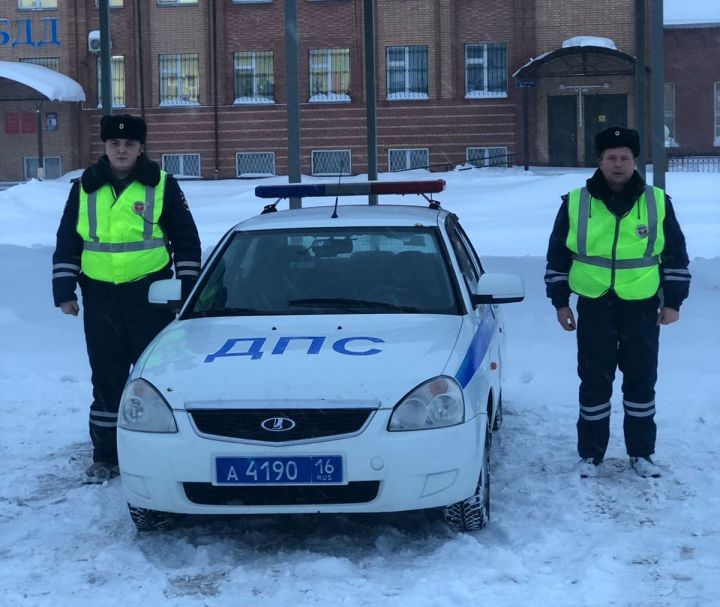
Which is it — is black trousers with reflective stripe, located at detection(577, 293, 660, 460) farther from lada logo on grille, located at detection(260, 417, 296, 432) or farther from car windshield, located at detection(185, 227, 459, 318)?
lada logo on grille, located at detection(260, 417, 296, 432)

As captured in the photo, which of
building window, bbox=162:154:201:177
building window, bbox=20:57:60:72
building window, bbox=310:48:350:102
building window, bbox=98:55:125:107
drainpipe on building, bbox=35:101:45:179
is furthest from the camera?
building window, bbox=20:57:60:72

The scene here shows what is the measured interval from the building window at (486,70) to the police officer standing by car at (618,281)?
30264 millimetres

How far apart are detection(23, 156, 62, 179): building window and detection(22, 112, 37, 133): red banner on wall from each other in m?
0.87

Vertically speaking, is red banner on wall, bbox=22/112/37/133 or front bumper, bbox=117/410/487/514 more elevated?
red banner on wall, bbox=22/112/37/133

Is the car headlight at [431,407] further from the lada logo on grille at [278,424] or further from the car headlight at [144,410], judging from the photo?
the car headlight at [144,410]

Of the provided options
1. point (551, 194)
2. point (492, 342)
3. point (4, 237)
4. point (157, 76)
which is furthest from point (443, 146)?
point (492, 342)

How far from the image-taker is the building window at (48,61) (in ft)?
126

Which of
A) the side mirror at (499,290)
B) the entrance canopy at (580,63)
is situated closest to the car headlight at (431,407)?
the side mirror at (499,290)

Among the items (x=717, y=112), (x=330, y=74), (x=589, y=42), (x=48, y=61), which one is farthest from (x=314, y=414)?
(x=717, y=112)

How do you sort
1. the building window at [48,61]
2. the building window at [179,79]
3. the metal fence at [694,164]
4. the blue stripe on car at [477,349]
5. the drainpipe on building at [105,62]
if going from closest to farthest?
the blue stripe on car at [477,349]
the drainpipe on building at [105,62]
the metal fence at [694,164]
the building window at [179,79]
the building window at [48,61]

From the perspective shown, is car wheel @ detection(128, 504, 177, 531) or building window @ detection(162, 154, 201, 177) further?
building window @ detection(162, 154, 201, 177)

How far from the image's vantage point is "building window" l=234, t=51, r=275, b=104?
37094 millimetres

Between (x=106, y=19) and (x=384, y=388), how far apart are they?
7346 millimetres

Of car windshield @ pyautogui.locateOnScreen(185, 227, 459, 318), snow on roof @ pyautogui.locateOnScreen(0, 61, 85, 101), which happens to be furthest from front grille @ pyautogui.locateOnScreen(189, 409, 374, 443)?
snow on roof @ pyautogui.locateOnScreen(0, 61, 85, 101)
